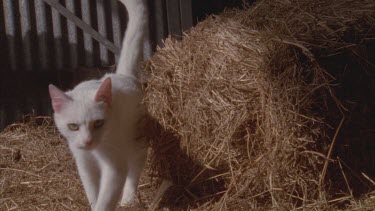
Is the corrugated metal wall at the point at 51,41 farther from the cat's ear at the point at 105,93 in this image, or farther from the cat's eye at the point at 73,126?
the cat's eye at the point at 73,126

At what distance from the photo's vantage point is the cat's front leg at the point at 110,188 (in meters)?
3.88

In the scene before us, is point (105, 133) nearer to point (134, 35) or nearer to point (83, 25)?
point (134, 35)

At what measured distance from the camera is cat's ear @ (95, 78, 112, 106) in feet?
12.6

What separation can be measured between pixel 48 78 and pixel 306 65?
412 centimetres

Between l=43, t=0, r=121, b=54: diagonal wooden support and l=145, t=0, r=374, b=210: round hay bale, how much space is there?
8.33 ft

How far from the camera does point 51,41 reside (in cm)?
688

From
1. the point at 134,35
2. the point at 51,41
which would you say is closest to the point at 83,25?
the point at 51,41

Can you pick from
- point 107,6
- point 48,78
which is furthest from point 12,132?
point 107,6

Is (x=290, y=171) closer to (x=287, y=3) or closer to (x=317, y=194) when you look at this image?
(x=317, y=194)

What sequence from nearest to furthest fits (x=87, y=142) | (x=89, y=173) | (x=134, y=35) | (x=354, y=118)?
(x=87, y=142)
(x=354, y=118)
(x=89, y=173)
(x=134, y=35)

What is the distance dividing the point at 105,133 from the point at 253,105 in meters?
1.07

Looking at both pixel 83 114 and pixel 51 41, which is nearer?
pixel 83 114

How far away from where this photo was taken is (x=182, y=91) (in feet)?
13.4

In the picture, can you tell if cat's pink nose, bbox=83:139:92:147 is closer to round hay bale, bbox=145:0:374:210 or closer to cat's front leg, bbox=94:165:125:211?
cat's front leg, bbox=94:165:125:211
